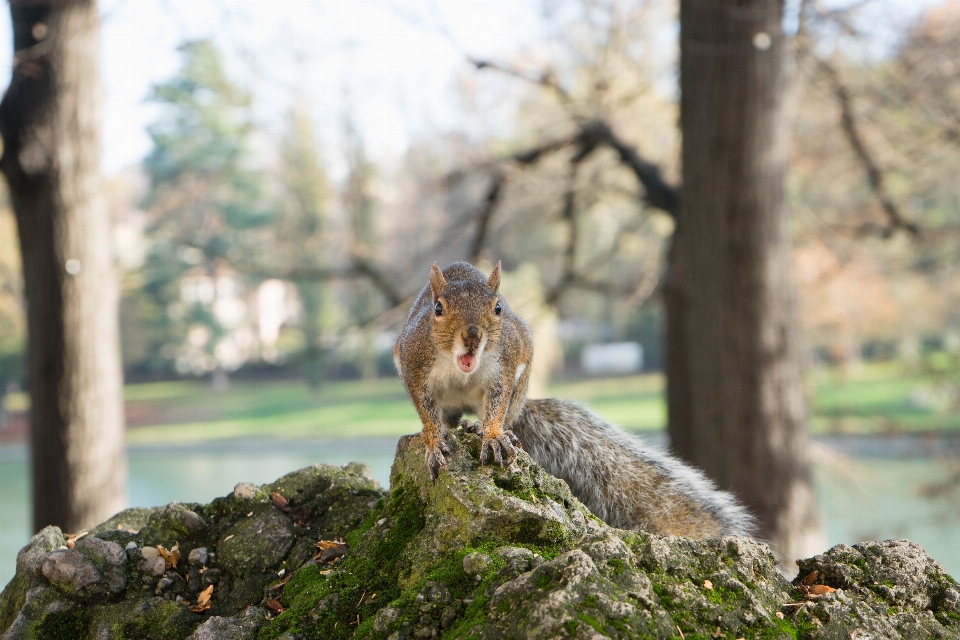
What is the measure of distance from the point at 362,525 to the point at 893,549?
914 mm

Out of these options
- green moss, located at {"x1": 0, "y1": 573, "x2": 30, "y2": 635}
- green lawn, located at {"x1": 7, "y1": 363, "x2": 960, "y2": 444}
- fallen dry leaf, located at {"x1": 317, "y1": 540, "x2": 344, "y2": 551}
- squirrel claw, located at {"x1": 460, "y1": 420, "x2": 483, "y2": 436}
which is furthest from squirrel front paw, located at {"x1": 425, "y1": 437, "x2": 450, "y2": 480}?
green lawn, located at {"x1": 7, "y1": 363, "x2": 960, "y2": 444}

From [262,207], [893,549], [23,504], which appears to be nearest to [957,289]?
[893,549]

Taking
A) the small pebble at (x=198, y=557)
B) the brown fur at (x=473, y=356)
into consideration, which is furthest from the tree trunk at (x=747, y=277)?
the small pebble at (x=198, y=557)

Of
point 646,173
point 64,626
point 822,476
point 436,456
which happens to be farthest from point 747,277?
point 822,476

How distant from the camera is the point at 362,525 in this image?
1.60 meters

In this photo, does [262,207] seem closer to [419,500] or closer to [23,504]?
[23,504]

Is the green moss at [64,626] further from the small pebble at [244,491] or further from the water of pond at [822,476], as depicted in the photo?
the water of pond at [822,476]

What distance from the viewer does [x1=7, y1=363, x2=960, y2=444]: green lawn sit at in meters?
14.0

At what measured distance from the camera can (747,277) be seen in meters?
3.78

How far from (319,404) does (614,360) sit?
6.67 m

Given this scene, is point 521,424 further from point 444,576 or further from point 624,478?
point 444,576

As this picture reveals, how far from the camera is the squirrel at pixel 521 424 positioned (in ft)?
5.07

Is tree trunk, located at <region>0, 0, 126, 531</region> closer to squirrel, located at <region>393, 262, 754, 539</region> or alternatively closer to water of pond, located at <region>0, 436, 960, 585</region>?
water of pond, located at <region>0, 436, 960, 585</region>

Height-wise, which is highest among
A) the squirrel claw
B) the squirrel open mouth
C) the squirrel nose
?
the squirrel nose
